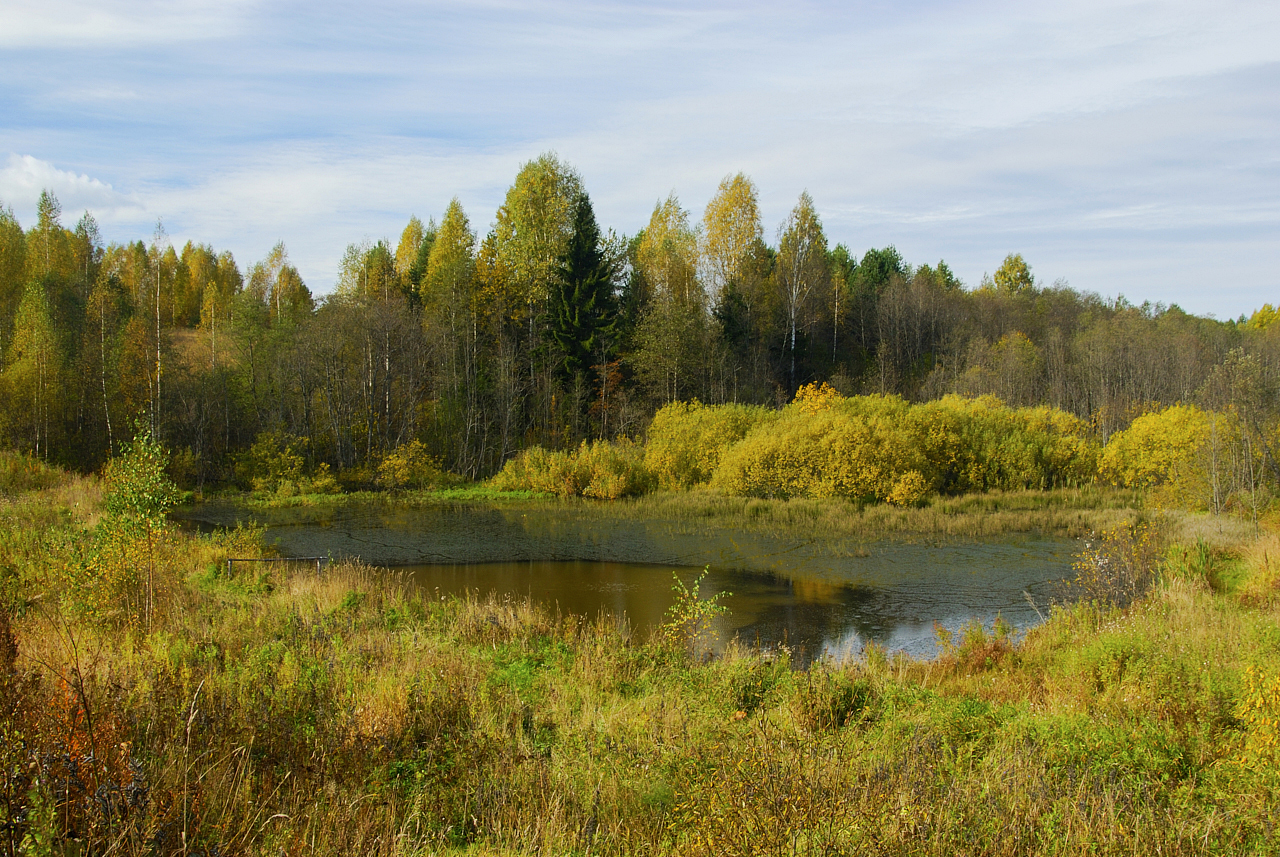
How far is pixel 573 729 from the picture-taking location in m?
6.30

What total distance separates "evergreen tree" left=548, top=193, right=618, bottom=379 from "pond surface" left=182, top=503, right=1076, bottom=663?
1194cm

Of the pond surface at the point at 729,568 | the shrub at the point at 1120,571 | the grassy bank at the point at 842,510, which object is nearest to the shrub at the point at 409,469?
the grassy bank at the point at 842,510

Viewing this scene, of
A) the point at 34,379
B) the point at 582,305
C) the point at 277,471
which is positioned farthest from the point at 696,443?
the point at 34,379

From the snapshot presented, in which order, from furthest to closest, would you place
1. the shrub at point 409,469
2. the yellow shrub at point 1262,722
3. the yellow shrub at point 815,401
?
the shrub at point 409,469
the yellow shrub at point 815,401
the yellow shrub at point 1262,722

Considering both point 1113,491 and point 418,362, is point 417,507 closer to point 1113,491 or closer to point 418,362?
point 418,362

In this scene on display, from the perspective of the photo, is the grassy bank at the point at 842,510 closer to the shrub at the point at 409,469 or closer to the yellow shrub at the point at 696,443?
the yellow shrub at the point at 696,443

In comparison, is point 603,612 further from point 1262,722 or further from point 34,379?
point 34,379

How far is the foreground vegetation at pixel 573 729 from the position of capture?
375 cm

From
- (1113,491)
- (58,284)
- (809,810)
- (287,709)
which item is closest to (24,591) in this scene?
(287,709)

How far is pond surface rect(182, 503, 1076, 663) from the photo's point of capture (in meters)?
13.7

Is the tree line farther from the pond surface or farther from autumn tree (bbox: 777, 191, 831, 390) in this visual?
the pond surface

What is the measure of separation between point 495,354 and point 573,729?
32.2 meters

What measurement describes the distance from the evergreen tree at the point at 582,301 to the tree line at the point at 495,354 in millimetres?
105

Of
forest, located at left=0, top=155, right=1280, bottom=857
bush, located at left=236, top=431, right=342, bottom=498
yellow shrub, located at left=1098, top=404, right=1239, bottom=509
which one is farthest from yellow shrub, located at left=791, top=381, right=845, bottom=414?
bush, located at left=236, top=431, right=342, bottom=498
